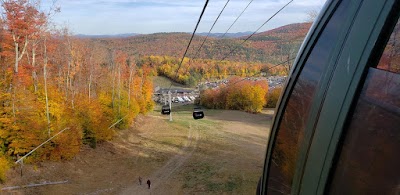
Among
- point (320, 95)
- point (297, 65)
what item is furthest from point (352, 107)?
point (297, 65)

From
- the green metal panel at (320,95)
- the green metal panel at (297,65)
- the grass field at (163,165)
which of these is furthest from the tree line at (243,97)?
the green metal panel at (320,95)

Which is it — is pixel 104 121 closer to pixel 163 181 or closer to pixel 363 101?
pixel 163 181

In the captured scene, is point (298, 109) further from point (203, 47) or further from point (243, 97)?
point (203, 47)

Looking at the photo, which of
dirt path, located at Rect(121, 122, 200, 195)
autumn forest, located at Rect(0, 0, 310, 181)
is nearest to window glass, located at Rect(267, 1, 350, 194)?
autumn forest, located at Rect(0, 0, 310, 181)

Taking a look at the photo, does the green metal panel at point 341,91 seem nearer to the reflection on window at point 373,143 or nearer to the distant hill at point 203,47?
the reflection on window at point 373,143

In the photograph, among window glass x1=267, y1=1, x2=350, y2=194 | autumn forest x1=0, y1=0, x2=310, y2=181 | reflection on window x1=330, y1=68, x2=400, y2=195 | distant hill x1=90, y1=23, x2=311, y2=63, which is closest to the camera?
reflection on window x1=330, y1=68, x2=400, y2=195

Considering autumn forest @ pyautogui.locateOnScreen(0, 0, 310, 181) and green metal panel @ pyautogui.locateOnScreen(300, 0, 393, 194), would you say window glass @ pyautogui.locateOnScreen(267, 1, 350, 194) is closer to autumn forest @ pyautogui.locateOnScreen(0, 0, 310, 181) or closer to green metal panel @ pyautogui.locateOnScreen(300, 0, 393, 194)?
green metal panel @ pyautogui.locateOnScreen(300, 0, 393, 194)
